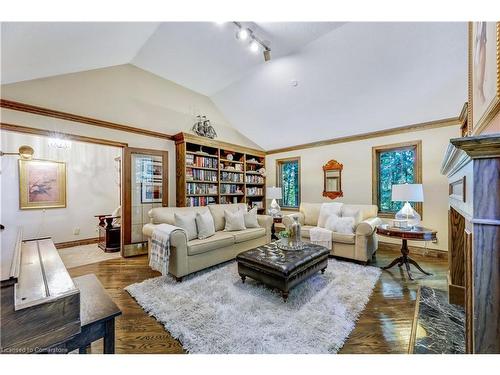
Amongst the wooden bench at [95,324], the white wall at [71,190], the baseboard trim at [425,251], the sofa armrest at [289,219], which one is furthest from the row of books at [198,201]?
the baseboard trim at [425,251]

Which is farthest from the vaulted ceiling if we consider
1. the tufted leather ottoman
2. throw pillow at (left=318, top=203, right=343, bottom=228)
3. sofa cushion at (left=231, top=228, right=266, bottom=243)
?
the tufted leather ottoman

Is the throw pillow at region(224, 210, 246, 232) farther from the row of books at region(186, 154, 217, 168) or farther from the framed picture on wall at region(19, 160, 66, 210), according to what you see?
the framed picture on wall at region(19, 160, 66, 210)

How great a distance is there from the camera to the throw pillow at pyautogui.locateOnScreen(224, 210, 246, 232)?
137 inches

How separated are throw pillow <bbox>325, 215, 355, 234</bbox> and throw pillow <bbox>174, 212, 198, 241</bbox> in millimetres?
2176

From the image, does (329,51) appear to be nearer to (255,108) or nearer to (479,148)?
(255,108)

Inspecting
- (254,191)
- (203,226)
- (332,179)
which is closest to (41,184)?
(203,226)

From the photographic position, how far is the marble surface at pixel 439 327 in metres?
1.35

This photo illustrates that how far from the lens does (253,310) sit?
191 centimetres

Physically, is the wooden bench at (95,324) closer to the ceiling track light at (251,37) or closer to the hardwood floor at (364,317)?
the hardwood floor at (364,317)

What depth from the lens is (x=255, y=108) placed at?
4.45 metres

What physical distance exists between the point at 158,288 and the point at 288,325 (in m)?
1.55

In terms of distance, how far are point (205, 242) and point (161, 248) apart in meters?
0.55

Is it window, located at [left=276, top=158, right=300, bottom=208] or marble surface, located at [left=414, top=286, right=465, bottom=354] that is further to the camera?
window, located at [left=276, top=158, right=300, bottom=208]
